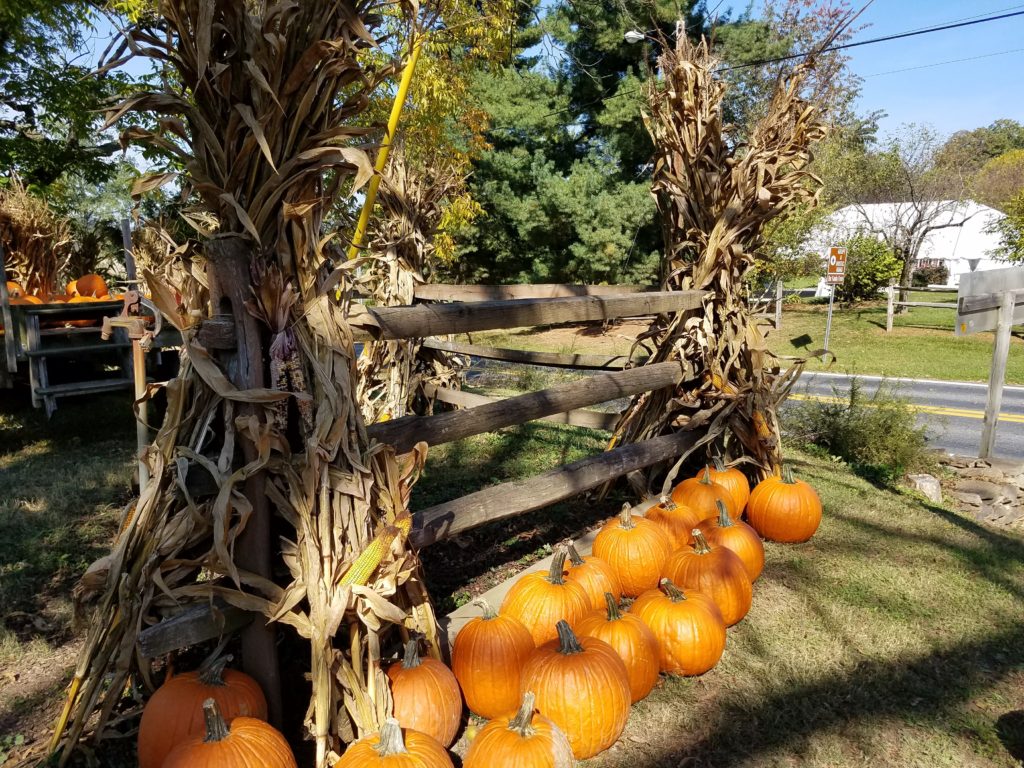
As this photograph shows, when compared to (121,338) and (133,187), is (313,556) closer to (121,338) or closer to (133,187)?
(133,187)

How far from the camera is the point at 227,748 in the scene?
1.83 meters

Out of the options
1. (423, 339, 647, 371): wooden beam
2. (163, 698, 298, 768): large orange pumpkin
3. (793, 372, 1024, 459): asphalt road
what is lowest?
(793, 372, 1024, 459): asphalt road

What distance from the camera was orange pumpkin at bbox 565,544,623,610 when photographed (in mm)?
3021

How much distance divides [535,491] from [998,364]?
5.04m

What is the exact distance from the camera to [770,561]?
4086 millimetres

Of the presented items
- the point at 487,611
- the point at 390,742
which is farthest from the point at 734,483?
the point at 390,742

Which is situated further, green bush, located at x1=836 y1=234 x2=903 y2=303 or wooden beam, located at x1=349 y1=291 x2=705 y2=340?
green bush, located at x1=836 y1=234 x2=903 y2=303

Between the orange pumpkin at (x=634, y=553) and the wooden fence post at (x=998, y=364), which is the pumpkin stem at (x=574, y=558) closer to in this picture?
the orange pumpkin at (x=634, y=553)

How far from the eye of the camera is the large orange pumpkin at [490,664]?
251 cm

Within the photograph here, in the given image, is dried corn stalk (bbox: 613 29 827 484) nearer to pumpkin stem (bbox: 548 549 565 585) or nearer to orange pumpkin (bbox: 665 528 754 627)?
orange pumpkin (bbox: 665 528 754 627)

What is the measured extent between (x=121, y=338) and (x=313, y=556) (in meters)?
5.59

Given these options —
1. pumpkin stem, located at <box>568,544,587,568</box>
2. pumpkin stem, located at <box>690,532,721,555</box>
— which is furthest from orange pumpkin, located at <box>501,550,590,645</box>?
pumpkin stem, located at <box>690,532,721,555</box>

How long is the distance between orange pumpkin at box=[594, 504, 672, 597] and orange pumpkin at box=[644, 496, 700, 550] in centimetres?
29

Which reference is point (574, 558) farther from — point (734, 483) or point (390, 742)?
point (734, 483)
